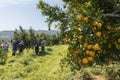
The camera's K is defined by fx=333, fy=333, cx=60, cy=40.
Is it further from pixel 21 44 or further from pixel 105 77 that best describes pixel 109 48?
pixel 21 44

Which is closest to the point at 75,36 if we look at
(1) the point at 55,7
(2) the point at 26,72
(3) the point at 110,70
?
(1) the point at 55,7

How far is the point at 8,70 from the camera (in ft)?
69.6

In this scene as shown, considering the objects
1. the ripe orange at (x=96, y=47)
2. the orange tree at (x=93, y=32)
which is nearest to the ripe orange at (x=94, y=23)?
the orange tree at (x=93, y=32)

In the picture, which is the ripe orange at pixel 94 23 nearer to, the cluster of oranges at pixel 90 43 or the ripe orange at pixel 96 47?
the cluster of oranges at pixel 90 43

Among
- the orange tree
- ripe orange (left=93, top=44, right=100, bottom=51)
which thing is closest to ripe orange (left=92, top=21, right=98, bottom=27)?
the orange tree

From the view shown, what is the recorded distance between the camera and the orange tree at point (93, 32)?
5918mm

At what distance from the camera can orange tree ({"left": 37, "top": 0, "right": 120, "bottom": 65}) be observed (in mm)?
5918

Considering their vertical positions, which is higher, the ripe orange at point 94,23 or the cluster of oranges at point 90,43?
the ripe orange at point 94,23

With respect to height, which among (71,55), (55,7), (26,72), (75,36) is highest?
(55,7)

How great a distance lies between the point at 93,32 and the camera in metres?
6.05

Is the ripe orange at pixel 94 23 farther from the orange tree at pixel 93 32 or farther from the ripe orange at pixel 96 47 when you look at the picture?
the ripe orange at pixel 96 47

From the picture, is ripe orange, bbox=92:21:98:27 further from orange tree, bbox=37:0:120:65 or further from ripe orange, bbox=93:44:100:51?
ripe orange, bbox=93:44:100:51

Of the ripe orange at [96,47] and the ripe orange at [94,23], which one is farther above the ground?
the ripe orange at [94,23]

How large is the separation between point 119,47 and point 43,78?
1178 centimetres
